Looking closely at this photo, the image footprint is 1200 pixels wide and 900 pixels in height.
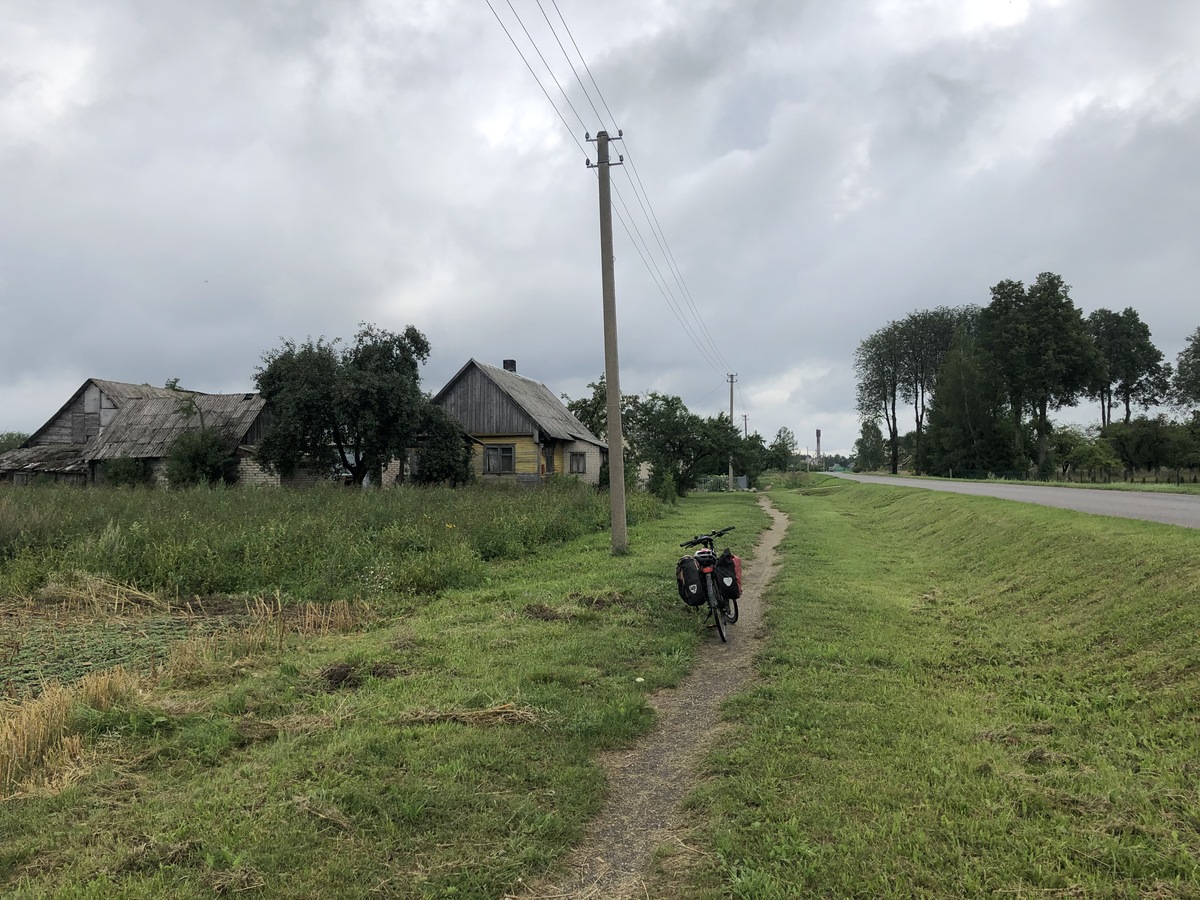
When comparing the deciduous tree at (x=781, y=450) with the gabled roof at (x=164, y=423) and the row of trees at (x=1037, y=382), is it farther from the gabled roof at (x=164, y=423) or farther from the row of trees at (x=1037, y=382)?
the gabled roof at (x=164, y=423)

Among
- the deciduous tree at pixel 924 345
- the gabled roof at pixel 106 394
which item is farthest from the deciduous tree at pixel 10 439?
the deciduous tree at pixel 924 345

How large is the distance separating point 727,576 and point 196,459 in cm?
2877

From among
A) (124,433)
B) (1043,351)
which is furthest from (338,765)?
(1043,351)

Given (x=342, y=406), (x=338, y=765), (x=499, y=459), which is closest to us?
(x=338, y=765)

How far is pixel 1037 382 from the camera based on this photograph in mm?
51938

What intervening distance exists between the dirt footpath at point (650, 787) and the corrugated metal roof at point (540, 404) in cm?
2735

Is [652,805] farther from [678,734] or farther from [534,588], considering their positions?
[534,588]

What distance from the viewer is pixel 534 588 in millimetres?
9914

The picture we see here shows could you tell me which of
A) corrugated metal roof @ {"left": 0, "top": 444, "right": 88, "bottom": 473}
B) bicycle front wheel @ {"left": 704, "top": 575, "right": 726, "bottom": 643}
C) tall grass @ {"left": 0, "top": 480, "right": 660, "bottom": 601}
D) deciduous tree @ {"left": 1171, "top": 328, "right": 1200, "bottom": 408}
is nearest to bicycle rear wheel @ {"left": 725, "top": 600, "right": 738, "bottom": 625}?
bicycle front wheel @ {"left": 704, "top": 575, "right": 726, "bottom": 643}

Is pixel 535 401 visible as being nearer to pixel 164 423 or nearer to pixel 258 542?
pixel 164 423

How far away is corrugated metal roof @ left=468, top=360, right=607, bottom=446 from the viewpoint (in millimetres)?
33969

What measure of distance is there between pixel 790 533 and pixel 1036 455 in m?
44.8

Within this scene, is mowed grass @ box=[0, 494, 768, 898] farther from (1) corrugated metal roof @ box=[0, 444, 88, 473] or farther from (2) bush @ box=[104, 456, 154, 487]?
(1) corrugated metal roof @ box=[0, 444, 88, 473]

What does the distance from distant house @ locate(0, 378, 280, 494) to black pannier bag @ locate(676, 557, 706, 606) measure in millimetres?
27968
